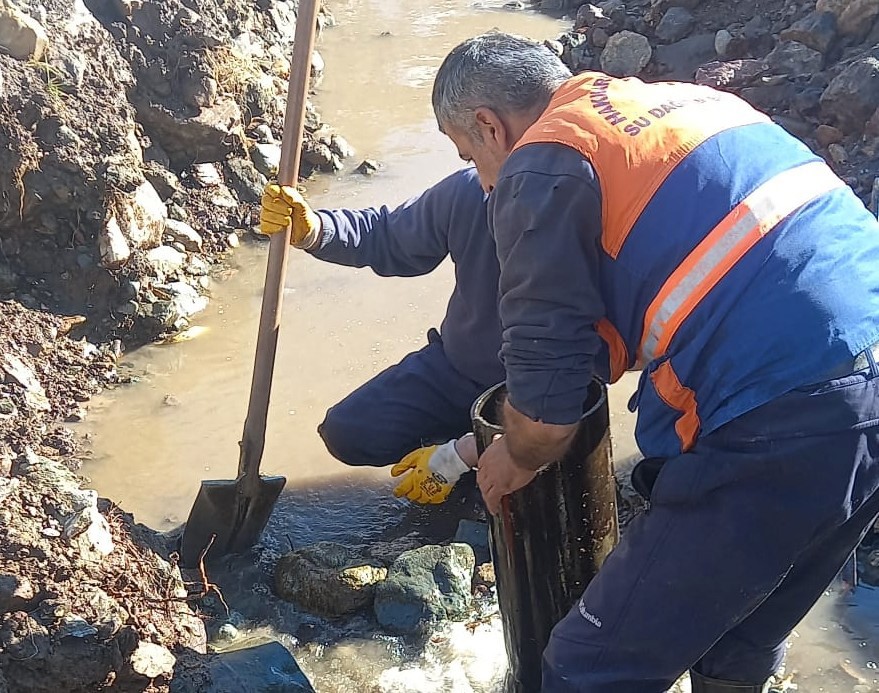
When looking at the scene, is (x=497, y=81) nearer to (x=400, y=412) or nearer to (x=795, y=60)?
(x=400, y=412)

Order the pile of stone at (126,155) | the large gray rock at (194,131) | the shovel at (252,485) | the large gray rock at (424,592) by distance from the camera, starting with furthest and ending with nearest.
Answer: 1. the large gray rock at (194,131)
2. the pile of stone at (126,155)
3. the shovel at (252,485)
4. the large gray rock at (424,592)

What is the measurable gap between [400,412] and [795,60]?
15.3 ft

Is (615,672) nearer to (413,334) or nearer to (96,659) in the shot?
(96,659)

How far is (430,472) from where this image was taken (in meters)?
3.71

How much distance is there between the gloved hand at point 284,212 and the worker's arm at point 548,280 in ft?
4.27

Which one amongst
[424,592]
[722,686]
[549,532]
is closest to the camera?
[722,686]

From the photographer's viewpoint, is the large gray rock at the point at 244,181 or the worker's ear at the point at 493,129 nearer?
the worker's ear at the point at 493,129

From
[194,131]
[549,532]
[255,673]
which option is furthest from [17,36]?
[549,532]

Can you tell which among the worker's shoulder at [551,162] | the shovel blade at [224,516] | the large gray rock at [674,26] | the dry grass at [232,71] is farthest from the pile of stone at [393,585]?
the large gray rock at [674,26]

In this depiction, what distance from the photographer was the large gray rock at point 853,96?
5.95 metres

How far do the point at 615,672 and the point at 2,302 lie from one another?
3.49 metres

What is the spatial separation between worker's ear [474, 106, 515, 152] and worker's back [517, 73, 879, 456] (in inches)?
9.3

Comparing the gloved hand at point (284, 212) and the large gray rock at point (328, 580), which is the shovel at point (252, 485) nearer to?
the gloved hand at point (284, 212)

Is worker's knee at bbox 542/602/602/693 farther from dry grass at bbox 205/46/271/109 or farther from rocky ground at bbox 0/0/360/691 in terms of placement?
dry grass at bbox 205/46/271/109
